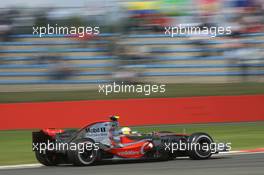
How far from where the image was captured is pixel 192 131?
1429 cm

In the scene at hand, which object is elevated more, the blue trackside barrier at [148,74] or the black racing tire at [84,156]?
the blue trackside barrier at [148,74]

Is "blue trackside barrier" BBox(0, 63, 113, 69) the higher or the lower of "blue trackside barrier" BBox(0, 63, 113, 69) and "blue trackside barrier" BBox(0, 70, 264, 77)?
the higher

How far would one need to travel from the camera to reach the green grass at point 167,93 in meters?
15.8

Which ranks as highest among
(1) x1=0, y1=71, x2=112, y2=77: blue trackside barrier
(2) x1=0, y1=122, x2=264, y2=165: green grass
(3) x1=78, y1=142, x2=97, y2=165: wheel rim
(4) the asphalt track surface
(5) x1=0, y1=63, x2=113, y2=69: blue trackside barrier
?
(5) x1=0, y1=63, x2=113, y2=69: blue trackside barrier

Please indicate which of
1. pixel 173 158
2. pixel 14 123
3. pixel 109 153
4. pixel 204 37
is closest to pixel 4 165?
pixel 109 153

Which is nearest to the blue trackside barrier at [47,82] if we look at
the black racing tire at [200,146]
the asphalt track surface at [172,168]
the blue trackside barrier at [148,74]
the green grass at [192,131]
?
the blue trackside barrier at [148,74]

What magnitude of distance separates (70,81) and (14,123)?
9.16 feet

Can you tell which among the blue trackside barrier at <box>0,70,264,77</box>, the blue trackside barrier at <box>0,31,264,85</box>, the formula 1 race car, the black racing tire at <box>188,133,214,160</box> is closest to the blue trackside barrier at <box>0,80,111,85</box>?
the blue trackside barrier at <box>0,31,264,85</box>

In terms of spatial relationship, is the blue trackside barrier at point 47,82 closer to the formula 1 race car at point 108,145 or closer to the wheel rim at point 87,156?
the formula 1 race car at point 108,145

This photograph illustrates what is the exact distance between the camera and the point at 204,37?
727 inches

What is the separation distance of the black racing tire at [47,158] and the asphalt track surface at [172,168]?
202mm

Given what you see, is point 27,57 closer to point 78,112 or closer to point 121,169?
point 78,112

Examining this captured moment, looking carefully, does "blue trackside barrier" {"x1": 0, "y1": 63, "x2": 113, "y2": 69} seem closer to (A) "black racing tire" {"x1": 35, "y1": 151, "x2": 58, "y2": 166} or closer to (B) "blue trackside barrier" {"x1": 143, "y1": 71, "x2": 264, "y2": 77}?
(B) "blue trackside barrier" {"x1": 143, "y1": 71, "x2": 264, "y2": 77}

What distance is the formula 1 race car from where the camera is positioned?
8.24 m
